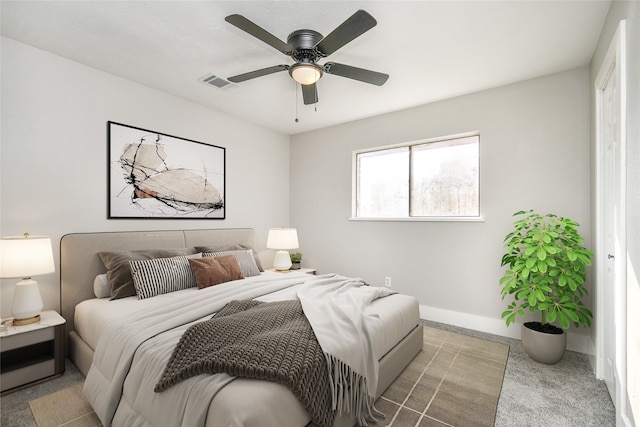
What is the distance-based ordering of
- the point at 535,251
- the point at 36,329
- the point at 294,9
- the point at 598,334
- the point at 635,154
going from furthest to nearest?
the point at 535,251
the point at 598,334
the point at 36,329
the point at 294,9
the point at 635,154

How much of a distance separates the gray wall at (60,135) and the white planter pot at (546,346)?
3.70 m

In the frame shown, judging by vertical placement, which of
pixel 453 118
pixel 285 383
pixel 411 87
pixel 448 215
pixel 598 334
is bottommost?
pixel 598 334

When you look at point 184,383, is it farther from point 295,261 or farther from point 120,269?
point 295,261

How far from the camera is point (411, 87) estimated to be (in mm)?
3279

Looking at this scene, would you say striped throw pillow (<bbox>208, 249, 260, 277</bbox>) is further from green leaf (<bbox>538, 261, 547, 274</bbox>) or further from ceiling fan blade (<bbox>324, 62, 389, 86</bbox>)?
green leaf (<bbox>538, 261, 547, 274</bbox>)

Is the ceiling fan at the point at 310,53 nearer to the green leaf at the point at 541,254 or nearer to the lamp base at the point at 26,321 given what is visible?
the green leaf at the point at 541,254

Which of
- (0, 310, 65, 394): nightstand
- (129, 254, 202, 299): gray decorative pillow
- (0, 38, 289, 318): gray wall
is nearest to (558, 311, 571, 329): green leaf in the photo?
(129, 254, 202, 299): gray decorative pillow

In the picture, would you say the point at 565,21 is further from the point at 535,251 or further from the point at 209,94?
the point at 209,94

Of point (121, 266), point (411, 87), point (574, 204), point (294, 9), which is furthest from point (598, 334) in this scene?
point (121, 266)

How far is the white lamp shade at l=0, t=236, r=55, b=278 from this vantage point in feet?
6.97

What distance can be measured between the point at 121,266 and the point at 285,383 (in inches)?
81.3

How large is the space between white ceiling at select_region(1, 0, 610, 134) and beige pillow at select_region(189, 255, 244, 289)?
185cm

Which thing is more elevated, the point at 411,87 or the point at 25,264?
the point at 411,87

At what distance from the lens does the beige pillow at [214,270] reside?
2859mm
